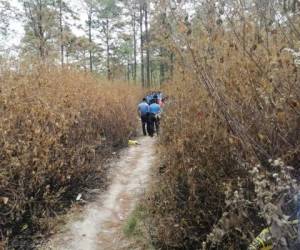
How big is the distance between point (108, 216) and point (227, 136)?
2981mm

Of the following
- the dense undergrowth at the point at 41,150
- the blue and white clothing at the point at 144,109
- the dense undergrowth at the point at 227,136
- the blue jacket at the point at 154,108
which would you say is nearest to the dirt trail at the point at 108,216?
the dense undergrowth at the point at 41,150

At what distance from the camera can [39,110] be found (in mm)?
5648

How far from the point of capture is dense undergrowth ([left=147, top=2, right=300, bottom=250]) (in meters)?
2.75

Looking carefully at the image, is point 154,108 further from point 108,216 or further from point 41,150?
point 41,150

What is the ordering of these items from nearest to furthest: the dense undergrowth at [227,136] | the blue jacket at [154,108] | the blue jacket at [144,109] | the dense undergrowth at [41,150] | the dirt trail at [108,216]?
the dense undergrowth at [227,136] → the dense undergrowth at [41,150] → the dirt trail at [108,216] → the blue jacket at [154,108] → the blue jacket at [144,109]

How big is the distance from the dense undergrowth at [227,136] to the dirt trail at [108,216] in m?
0.78

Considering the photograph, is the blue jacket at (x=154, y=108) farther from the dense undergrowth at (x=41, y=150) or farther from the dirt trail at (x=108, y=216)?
the dense undergrowth at (x=41, y=150)

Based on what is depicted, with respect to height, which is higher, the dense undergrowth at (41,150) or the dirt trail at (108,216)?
the dense undergrowth at (41,150)

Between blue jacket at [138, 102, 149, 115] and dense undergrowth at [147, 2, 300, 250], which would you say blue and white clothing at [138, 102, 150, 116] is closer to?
blue jacket at [138, 102, 149, 115]

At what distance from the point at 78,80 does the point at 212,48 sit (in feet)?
17.0

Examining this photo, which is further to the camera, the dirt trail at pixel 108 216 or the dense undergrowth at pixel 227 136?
the dirt trail at pixel 108 216

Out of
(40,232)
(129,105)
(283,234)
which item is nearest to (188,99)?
(40,232)

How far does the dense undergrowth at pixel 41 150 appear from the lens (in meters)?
4.79

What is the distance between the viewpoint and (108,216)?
5.95 m
